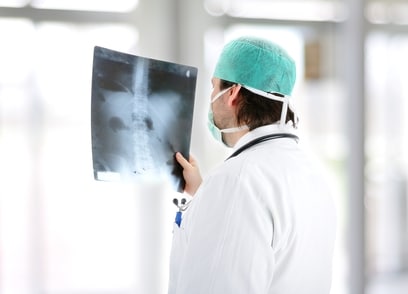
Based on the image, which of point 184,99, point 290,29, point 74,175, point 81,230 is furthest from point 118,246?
point 184,99

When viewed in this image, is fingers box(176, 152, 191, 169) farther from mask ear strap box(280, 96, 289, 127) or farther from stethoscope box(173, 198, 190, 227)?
mask ear strap box(280, 96, 289, 127)

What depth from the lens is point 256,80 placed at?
1.04m

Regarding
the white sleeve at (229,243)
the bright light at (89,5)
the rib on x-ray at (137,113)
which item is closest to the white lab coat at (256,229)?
the white sleeve at (229,243)

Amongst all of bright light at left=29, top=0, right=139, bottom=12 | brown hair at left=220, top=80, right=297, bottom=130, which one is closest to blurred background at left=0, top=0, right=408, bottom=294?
bright light at left=29, top=0, right=139, bottom=12

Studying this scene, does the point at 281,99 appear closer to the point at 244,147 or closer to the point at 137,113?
the point at 244,147

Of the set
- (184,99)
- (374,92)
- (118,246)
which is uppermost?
(374,92)

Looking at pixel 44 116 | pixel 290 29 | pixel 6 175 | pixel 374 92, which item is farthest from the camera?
pixel 374 92

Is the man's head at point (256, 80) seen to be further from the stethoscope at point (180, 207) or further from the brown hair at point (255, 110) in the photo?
the stethoscope at point (180, 207)

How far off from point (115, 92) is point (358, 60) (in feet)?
4.67

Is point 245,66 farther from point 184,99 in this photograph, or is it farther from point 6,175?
point 6,175

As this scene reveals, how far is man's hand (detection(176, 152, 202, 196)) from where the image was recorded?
3.56 feet

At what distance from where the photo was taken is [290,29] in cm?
203

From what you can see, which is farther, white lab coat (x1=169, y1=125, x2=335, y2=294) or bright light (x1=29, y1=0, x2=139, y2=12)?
bright light (x1=29, y1=0, x2=139, y2=12)

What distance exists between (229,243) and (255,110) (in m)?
0.28
